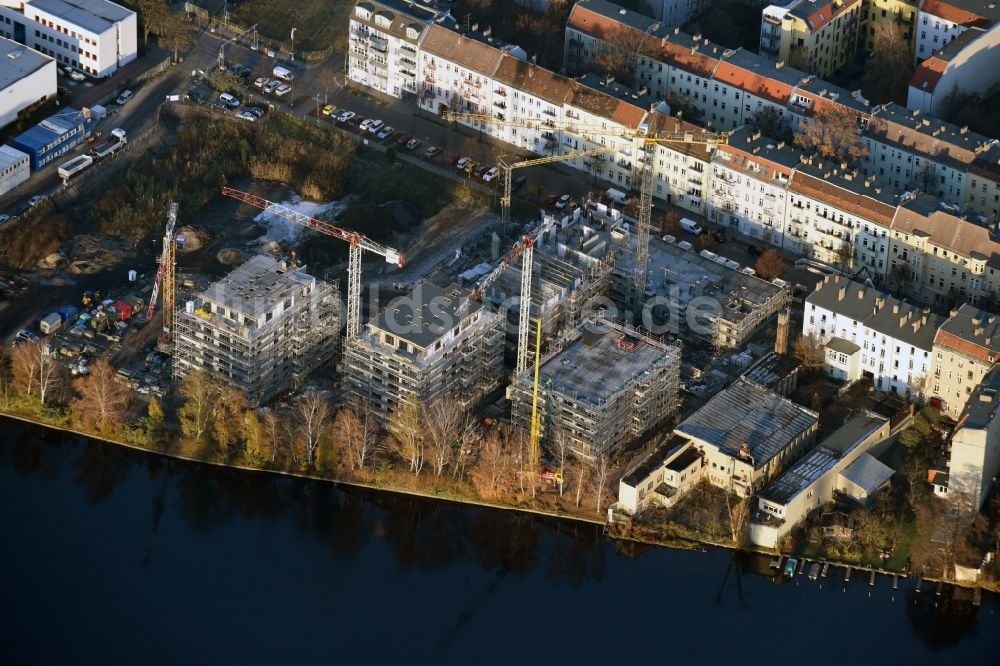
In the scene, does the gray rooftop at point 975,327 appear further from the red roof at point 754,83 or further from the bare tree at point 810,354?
the red roof at point 754,83

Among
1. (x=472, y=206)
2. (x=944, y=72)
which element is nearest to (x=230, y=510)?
(x=472, y=206)

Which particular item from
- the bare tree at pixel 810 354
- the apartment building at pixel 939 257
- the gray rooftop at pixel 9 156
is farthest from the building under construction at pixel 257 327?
the apartment building at pixel 939 257

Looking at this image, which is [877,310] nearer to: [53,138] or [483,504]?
[483,504]

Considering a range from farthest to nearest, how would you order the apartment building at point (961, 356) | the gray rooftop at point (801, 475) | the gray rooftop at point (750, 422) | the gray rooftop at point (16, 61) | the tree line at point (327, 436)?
the gray rooftop at point (16, 61) < the apartment building at point (961, 356) < the gray rooftop at point (750, 422) < the tree line at point (327, 436) < the gray rooftop at point (801, 475)

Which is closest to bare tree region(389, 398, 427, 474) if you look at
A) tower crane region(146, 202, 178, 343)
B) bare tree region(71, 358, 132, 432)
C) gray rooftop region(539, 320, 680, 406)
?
gray rooftop region(539, 320, 680, 406)

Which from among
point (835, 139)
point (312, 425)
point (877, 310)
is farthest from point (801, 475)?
point (835, 139)

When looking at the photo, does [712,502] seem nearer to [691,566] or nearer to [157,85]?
[691,566]
